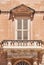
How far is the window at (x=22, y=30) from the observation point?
27.5m

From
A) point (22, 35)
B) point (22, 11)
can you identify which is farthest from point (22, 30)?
point (22, 11)

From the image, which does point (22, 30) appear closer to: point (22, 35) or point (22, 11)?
point (22, 35)

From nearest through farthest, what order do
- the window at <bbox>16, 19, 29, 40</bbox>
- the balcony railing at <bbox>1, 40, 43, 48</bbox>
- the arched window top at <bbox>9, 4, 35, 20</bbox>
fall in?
the balcony railing at <bbox>1, 40, 43, 48</bbox> < the arched window top at <bbox>9, 4, 35, 20</bbox> < the window at <bbox>16, 19, 29, 40</bbox>

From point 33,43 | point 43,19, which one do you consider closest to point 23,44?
point 33,43

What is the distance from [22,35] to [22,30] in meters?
0.37

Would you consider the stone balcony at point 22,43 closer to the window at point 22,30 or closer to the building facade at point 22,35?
the building facade at point 22,35

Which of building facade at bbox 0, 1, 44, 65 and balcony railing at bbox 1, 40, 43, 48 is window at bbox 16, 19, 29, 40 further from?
balcony railing at bbox 1, 40, 43, 48

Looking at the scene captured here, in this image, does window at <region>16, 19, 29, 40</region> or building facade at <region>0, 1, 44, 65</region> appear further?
window at <region>16, 19, 29, 40</region>

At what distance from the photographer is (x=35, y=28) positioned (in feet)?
90.1

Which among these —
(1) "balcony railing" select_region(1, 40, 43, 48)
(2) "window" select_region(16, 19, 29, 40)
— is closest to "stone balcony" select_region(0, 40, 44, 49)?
(1) "balcony railing" select_region(1, 40, 43, 48)

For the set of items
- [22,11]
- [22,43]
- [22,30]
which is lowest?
[22,43]

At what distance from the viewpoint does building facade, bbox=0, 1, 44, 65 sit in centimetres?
2667

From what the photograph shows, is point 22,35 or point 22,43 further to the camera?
point 22,35

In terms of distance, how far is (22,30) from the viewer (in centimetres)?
2756
